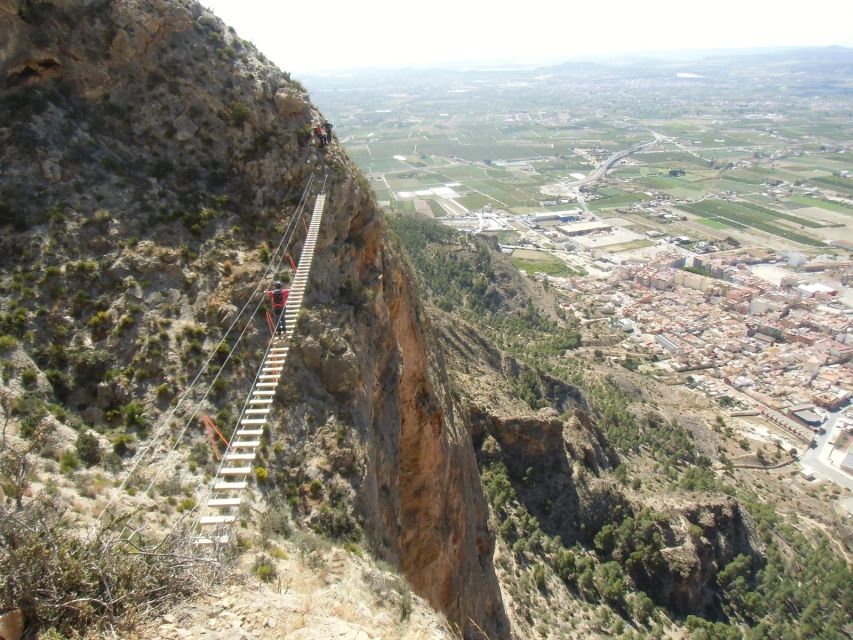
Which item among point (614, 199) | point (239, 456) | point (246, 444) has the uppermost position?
point (246, 444)

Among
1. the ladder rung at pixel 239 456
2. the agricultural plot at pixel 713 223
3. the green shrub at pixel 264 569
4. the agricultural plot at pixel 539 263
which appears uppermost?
the ladder rung at pixel 239 456

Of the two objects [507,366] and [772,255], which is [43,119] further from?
[772,255]

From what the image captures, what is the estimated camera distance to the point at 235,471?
12.8m

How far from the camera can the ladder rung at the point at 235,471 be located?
41.9 feet

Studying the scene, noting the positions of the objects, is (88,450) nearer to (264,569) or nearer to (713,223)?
Answer: (264,569)

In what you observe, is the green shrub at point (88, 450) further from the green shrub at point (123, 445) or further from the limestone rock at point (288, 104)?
the limestone rock at point (288, 104)

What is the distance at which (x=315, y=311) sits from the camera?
60.4 ft

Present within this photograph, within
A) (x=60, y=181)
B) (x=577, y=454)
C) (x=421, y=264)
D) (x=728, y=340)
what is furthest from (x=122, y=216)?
(x=728, y=340)

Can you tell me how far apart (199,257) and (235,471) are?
821 cm

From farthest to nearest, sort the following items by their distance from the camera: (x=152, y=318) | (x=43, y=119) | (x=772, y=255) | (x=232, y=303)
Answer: (x=772, y=255) < (x=43, y=119) < (x=232, y=303) < (x=152, y=318)

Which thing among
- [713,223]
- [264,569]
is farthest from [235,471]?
[713,223]

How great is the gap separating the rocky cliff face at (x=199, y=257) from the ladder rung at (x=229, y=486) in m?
1.26

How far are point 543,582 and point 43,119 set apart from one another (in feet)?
106

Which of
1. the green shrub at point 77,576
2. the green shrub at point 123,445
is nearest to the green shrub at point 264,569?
the green shrub at point 77,576
